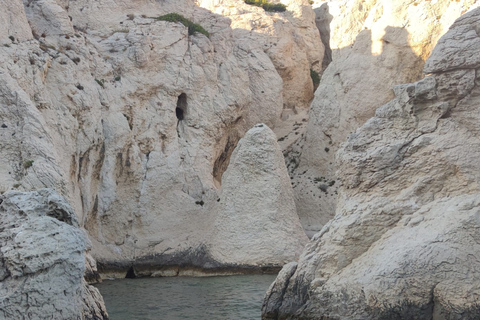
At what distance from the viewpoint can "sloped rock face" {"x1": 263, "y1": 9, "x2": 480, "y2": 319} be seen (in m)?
14.2

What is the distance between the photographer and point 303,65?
151 feet

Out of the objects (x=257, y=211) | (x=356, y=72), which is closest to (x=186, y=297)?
(x=257, y=211)

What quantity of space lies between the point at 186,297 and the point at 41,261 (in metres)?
10.8

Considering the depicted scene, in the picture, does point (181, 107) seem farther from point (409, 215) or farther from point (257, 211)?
point (409, 215)

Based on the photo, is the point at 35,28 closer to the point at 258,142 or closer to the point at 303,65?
the point at 258,142

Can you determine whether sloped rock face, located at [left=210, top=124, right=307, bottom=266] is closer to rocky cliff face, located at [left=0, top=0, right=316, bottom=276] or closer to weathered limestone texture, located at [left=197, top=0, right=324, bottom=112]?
rocky cliff face, located at [left=0, top=0, right=316, bottom=276]

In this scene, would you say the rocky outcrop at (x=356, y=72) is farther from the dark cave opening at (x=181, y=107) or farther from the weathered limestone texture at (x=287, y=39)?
the dark cave opening at (x=181, y=107)

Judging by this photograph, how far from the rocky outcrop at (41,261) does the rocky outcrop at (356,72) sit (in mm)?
23595

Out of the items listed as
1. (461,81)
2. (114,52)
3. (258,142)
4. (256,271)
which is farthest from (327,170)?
(461,81)

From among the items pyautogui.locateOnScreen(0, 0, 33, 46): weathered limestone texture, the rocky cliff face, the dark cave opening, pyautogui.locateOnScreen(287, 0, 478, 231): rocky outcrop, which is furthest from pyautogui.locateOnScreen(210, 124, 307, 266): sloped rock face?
pyautogui.locateOnScreen(0, 0, 33, 46): weathered limestone texture

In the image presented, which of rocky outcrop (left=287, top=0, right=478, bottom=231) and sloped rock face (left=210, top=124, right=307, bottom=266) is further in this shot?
rocky outcrop (left=287, top=0, right=478, bottom=231)

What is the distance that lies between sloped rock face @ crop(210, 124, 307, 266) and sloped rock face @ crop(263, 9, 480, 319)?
1154 cm

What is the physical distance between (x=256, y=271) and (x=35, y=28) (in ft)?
53.4

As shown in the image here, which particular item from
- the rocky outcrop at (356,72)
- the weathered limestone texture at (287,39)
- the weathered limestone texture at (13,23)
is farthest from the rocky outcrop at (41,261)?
the weathered limestone texture at (287,39)
